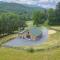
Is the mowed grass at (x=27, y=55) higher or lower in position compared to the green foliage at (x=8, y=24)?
lower

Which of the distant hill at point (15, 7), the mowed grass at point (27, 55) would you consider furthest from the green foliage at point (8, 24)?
the distant hill at point (15, 7)

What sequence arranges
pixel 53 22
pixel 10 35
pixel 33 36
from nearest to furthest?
1. pixel 33 36
2. pixel 10 35
3. pixel 53 22

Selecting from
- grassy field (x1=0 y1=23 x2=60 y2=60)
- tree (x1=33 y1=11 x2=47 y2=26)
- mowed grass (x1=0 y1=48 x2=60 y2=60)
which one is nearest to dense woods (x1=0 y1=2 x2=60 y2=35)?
tree (x1=33 y1=11 x2=47 y2=26)

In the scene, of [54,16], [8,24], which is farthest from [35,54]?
[54,16]

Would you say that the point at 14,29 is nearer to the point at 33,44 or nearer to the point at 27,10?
the point at 33,44

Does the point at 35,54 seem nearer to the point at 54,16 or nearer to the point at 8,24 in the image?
the point at 8,24

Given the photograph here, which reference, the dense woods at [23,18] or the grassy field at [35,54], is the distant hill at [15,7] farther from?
the grassy field at [35,54]

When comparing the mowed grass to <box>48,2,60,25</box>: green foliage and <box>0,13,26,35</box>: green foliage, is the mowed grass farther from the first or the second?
<box>48,2,60,25</box>: green foliage

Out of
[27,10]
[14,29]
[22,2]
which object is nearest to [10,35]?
[14,29]
